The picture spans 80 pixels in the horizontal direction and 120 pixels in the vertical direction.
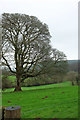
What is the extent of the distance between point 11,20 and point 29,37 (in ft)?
12.2

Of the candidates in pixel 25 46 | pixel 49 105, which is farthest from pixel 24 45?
pixel 49 105

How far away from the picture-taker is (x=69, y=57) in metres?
23.5

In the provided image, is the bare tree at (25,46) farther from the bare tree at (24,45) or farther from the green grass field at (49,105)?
the green grass field at (49,105)

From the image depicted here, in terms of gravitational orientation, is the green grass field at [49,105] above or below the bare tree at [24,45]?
below

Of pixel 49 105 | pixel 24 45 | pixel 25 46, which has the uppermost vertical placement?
pixel 24 45

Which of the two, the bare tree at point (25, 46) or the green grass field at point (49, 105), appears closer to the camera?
the green grass field at point (49, 105)

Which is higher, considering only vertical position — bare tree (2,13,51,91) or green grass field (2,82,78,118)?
bare tree (2,13,51,91)

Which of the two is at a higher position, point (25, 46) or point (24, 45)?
point (24, 45)

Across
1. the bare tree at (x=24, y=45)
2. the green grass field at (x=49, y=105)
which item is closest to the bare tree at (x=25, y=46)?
the bare tree at (x=24, y=45)

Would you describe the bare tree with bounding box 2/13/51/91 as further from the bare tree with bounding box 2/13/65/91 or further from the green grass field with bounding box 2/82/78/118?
the green grass field with bounding box 2/82/78/118

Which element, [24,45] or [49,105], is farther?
[24,45]

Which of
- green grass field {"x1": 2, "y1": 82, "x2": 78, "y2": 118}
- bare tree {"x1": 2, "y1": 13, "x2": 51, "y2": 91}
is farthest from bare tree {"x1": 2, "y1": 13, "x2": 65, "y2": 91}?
green grass field {"x1": 2, "y1": 82, "x2": 78, "y2": 118}

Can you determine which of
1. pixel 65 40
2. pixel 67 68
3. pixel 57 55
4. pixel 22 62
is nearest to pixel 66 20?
pixel 65 40

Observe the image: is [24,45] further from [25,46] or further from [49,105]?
[49,105]
